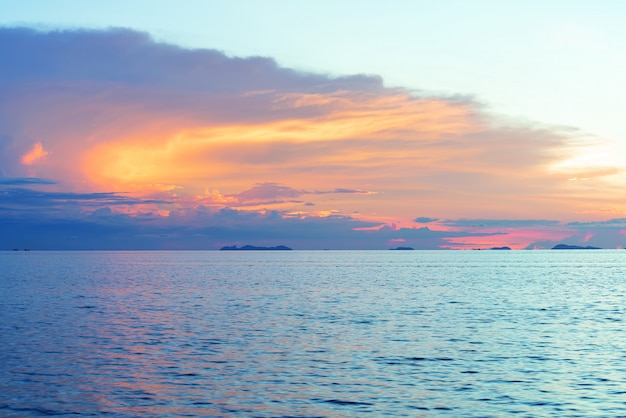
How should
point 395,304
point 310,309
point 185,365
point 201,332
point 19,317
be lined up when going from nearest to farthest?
point 185,365, point 201,332, point 19,317, point 310,309, point 395,304

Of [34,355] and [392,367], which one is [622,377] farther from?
[34,355]

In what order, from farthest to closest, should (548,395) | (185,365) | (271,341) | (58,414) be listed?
1. (271,341)
2. (185,365)
3. (548,395)
4. (58,414)

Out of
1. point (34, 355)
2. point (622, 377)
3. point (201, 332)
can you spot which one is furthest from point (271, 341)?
point (622, 377)

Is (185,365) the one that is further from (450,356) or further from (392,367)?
(450,356)

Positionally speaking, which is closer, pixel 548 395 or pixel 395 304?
pixel 548 395

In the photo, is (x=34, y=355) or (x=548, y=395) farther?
(x=34, y=355)

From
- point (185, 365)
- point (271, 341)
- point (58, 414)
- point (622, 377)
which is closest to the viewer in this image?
point (58, 414)

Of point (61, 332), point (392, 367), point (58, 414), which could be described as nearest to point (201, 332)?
point (61, 332)

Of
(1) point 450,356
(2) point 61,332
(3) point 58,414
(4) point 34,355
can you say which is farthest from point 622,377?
(2) point 61,332

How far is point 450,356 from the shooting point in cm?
4294

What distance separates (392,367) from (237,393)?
1042 centimetres

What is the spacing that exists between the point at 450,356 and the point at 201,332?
20986 mm

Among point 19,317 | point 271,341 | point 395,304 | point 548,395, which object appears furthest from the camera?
point 395,304

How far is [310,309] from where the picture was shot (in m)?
74.8
